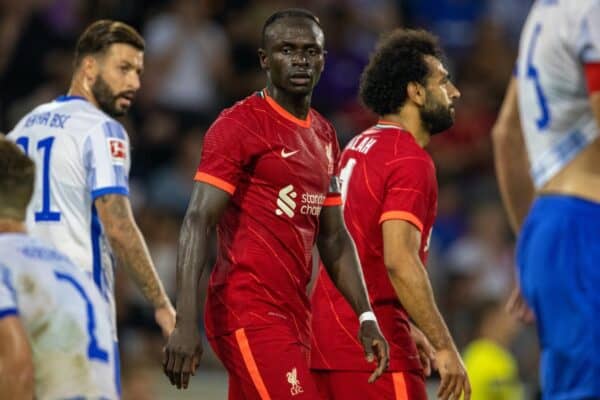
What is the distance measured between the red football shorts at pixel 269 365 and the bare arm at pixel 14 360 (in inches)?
65.6

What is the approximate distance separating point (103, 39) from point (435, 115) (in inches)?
79.8

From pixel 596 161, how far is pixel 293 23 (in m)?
2.43

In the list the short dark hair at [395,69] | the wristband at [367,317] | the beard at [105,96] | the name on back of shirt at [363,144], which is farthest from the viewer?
the beard at [105,96]

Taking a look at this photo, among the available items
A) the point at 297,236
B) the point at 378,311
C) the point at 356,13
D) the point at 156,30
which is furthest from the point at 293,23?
the point at 356,13

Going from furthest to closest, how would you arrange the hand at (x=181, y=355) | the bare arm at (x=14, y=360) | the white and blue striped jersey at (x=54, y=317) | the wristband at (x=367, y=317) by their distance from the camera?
the wristband at (x=367, y=317) → the hand at (x=181, y=355) → the white and blue striped jersey at (x=54, y=317) → the bare arm at (x=14, y=360)

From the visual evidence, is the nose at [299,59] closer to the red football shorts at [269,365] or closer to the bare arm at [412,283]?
the bare arm at [412,283]

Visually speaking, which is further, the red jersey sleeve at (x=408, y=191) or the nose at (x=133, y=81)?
the nose at (x=133, y=81)

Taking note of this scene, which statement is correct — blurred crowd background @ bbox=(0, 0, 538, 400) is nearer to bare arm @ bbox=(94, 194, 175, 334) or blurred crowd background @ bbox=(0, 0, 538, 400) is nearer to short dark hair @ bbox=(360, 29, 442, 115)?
bare arm @ bbox=(94, 194, 175, 334)

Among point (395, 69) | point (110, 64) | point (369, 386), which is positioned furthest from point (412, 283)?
point (110, 64)

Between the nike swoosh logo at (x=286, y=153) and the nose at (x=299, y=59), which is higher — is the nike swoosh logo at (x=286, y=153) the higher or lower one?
the lower one

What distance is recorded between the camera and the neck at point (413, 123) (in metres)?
7.04

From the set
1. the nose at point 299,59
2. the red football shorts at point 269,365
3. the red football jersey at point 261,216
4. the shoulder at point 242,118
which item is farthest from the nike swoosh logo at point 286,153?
the red football shorts at point 269,365

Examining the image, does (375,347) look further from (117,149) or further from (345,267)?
(117,149)

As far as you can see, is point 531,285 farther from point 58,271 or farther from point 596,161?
point 58,271
